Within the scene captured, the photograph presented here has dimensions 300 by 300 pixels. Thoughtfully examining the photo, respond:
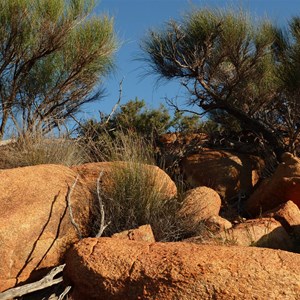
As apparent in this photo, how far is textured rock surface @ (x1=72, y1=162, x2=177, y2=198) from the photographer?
6610 mm

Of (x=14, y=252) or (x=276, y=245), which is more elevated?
(x=14, y=252)

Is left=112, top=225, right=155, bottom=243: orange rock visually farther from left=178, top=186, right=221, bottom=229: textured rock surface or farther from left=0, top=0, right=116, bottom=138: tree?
left=0, top=0, right=116, bottom=138: tree

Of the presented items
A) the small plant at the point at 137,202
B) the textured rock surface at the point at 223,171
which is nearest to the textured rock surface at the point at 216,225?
the small plant at the point at 137,202

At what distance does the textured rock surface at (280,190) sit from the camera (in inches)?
312

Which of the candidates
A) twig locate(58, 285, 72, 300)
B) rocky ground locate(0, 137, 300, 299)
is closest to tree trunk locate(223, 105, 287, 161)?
rocky ground locate(0, 137, 300, 299)

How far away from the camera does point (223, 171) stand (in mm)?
9781

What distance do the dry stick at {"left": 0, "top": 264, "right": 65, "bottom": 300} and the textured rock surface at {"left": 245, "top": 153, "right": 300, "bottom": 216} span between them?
359 centimetres

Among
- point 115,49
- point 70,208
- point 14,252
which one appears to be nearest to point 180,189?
point 70,208

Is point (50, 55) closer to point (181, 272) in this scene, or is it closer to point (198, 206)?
point (198, 206)

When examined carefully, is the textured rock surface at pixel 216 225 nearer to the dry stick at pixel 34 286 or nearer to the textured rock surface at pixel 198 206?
the textured rock surface at pixel 198 206

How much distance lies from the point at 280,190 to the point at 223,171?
1.86 metres

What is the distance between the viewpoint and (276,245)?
19.9 ft

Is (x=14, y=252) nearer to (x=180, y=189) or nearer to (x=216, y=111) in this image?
(x=180, y=189)

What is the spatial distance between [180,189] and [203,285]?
348 cm
